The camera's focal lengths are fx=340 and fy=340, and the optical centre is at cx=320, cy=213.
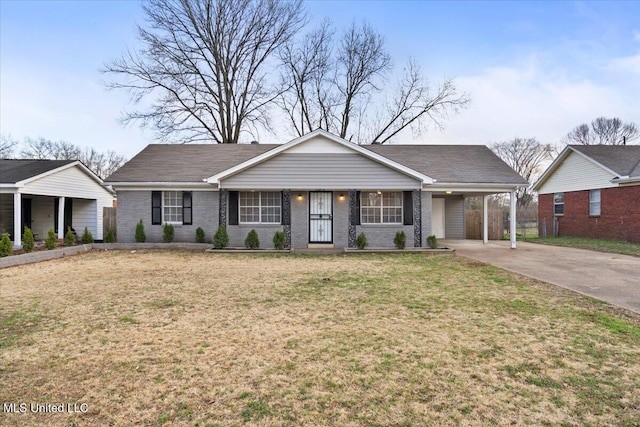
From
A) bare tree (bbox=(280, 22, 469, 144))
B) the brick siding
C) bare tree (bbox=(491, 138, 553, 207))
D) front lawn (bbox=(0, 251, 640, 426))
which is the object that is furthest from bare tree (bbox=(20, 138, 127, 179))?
bare tree (bbox=(491, 138, 553, 207))

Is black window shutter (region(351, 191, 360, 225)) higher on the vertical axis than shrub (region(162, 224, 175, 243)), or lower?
higher

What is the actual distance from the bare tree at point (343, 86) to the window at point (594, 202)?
12.8 meters

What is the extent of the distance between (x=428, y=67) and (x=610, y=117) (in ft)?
93.1

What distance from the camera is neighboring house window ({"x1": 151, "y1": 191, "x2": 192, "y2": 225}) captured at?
1432 cm

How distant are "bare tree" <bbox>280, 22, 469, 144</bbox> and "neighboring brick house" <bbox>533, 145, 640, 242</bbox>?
10.9m

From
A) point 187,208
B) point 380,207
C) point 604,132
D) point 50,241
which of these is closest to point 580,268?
point 380,207

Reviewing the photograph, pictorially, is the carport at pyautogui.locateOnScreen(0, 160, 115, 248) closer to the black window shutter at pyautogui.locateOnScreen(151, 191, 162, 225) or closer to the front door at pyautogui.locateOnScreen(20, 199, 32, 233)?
the front door at pyautogui.locateOnScreen(20, 199, 32, 233)

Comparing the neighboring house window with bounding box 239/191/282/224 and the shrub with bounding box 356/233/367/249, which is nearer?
the shrub with bounding box 356/233/367/249

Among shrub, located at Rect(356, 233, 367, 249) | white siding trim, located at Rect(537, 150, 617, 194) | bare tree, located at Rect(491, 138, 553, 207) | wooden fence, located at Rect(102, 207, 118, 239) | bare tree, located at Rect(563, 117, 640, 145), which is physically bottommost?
shrub, located at Rect(356, 233, 367, 249)

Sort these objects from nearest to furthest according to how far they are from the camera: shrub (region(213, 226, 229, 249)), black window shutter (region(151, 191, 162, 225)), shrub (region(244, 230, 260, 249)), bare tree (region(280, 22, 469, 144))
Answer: shrub (region(213, 226, 229, 249)), shrub (region(244, 230, 260, 249)), black window shutter (region(151, 191, 162, 225)), bare tree (region(280, 22, 469, 144))

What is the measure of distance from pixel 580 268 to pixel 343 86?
22.3 m

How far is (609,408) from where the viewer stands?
2.78 metres

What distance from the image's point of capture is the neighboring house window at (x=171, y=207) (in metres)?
14.3

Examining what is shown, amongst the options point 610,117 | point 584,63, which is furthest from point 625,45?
point 610,117
